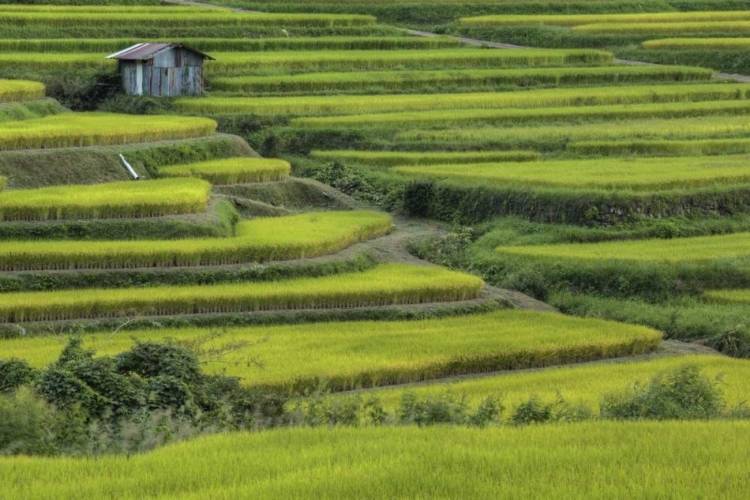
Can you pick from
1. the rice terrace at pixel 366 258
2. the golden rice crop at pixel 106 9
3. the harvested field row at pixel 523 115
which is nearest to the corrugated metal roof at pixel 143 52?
the rice terrace at pixel 366 258

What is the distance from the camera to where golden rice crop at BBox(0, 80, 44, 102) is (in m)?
28.4

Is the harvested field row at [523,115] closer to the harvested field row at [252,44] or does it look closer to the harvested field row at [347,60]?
the harvested field row at [347,60]

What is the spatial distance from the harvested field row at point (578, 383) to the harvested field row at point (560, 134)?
553 inches

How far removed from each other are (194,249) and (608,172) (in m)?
10.3

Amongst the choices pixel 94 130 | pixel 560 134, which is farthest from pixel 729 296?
pixel 94 130

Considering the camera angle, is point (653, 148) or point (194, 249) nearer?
point (194, 249)

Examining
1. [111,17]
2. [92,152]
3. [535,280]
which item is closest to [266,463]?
[535,280]

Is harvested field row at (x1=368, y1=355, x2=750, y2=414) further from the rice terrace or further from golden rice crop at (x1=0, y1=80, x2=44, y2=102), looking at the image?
golden rice crop at (x1=0, y1=80, x2=44, y2=102)

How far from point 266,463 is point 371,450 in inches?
30.1

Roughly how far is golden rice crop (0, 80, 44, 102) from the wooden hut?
3110 millimetres

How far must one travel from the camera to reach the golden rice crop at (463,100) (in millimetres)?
32844

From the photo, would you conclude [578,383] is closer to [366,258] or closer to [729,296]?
[729,296]

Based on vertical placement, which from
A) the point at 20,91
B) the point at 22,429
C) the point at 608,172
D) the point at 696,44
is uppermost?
the point at 22,429

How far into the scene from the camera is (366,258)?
21.5 meters
